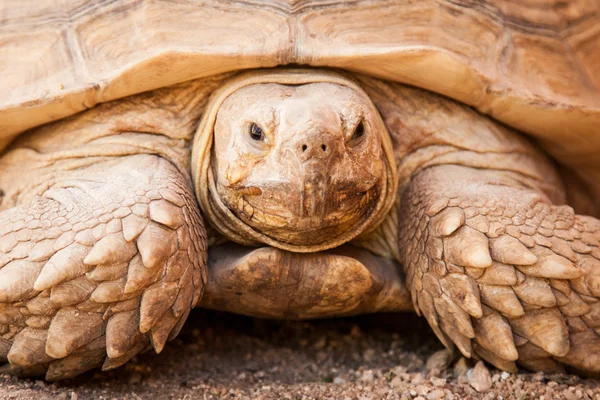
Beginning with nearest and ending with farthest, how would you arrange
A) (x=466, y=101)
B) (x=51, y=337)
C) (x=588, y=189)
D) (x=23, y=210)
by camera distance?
(x=51, y=337), (x=23, y=210), (x=466, y=101), (x=588, y=189)

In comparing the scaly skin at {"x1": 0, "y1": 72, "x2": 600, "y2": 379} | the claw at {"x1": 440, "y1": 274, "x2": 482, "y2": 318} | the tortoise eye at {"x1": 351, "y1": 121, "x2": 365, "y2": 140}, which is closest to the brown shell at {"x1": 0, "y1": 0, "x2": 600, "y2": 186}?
the scaly skin at {"x1": 0, "y1": 72, "x2": 600, "y2": 379}

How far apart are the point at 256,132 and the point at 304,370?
1015 mm

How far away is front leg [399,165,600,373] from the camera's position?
2.42 metres

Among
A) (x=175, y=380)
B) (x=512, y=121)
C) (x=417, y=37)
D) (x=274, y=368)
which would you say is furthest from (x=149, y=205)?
(x=512, y=121)

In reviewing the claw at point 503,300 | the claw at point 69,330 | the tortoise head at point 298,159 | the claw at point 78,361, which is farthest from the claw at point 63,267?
the claw at point 503,300

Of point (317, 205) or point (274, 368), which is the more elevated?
point (317, 205)

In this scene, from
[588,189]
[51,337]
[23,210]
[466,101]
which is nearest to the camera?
[51,337]

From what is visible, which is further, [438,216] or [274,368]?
[274,368]

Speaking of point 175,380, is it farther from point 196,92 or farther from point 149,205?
point 196,92

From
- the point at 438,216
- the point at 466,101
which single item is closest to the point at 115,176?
the point at 438,216

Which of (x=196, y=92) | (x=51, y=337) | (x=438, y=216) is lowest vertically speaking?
(x=51, y=337)

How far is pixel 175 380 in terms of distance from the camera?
254cm

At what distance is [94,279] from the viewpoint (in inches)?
87.0

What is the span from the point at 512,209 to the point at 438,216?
0.27 metres
